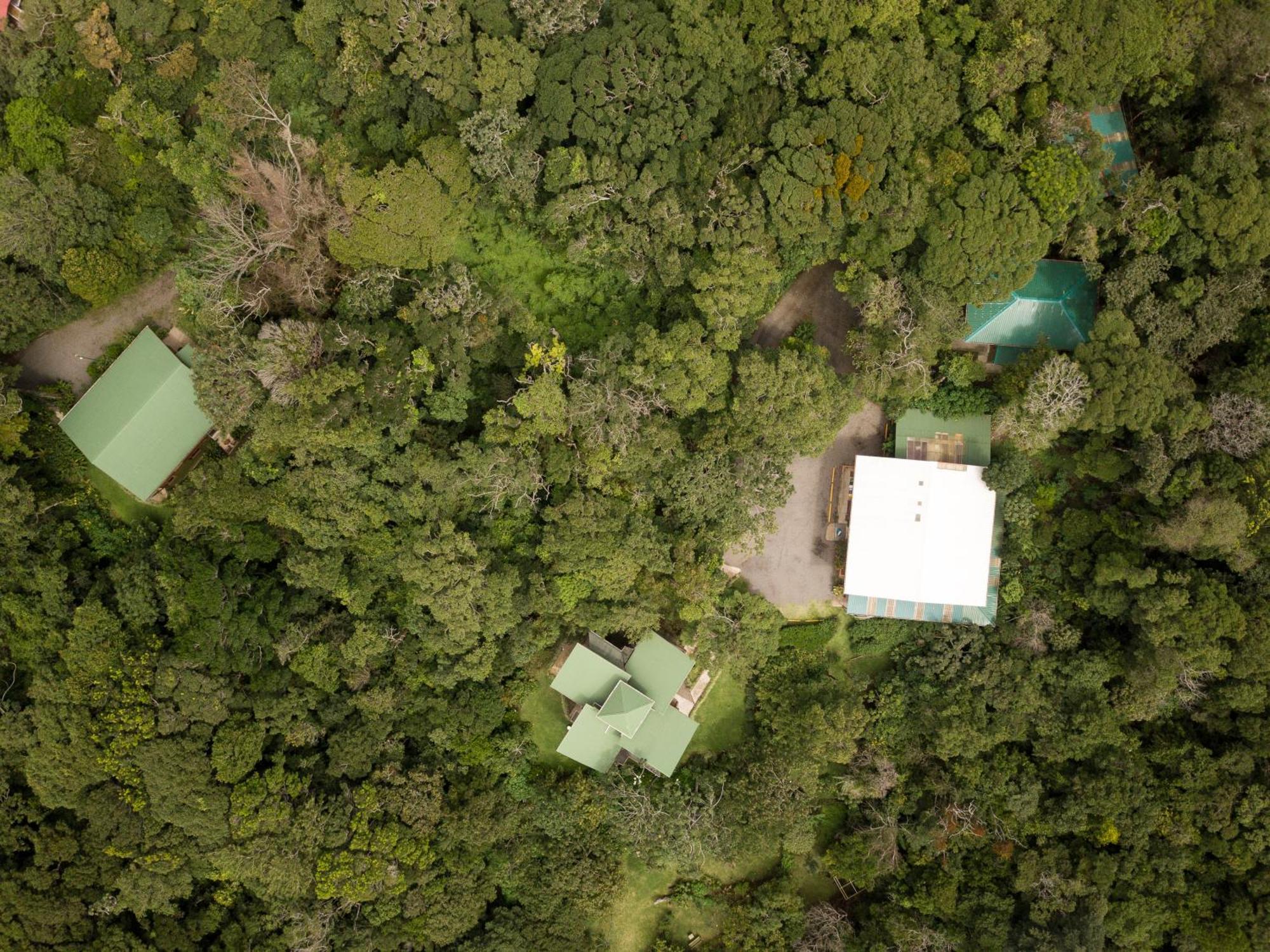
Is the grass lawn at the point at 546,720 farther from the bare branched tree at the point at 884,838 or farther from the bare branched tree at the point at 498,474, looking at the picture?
the bare branched tree at the point at 884,838

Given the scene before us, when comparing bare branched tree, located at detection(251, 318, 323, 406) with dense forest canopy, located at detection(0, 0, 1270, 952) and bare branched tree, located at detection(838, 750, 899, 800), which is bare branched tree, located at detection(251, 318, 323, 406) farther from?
bare branched tree, located at detection(838, 750, 899, 800)

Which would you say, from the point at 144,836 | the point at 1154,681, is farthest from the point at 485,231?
the point at 1154,681

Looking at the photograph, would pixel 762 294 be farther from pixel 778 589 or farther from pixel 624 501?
pixel 778 589

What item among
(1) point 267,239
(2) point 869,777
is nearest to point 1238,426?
(2) point 869,777

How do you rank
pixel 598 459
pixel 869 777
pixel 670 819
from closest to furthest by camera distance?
1. pixel 598 459
2. pixel 670 819
3. pixel 869 777

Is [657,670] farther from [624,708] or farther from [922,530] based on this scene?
[922,530]
